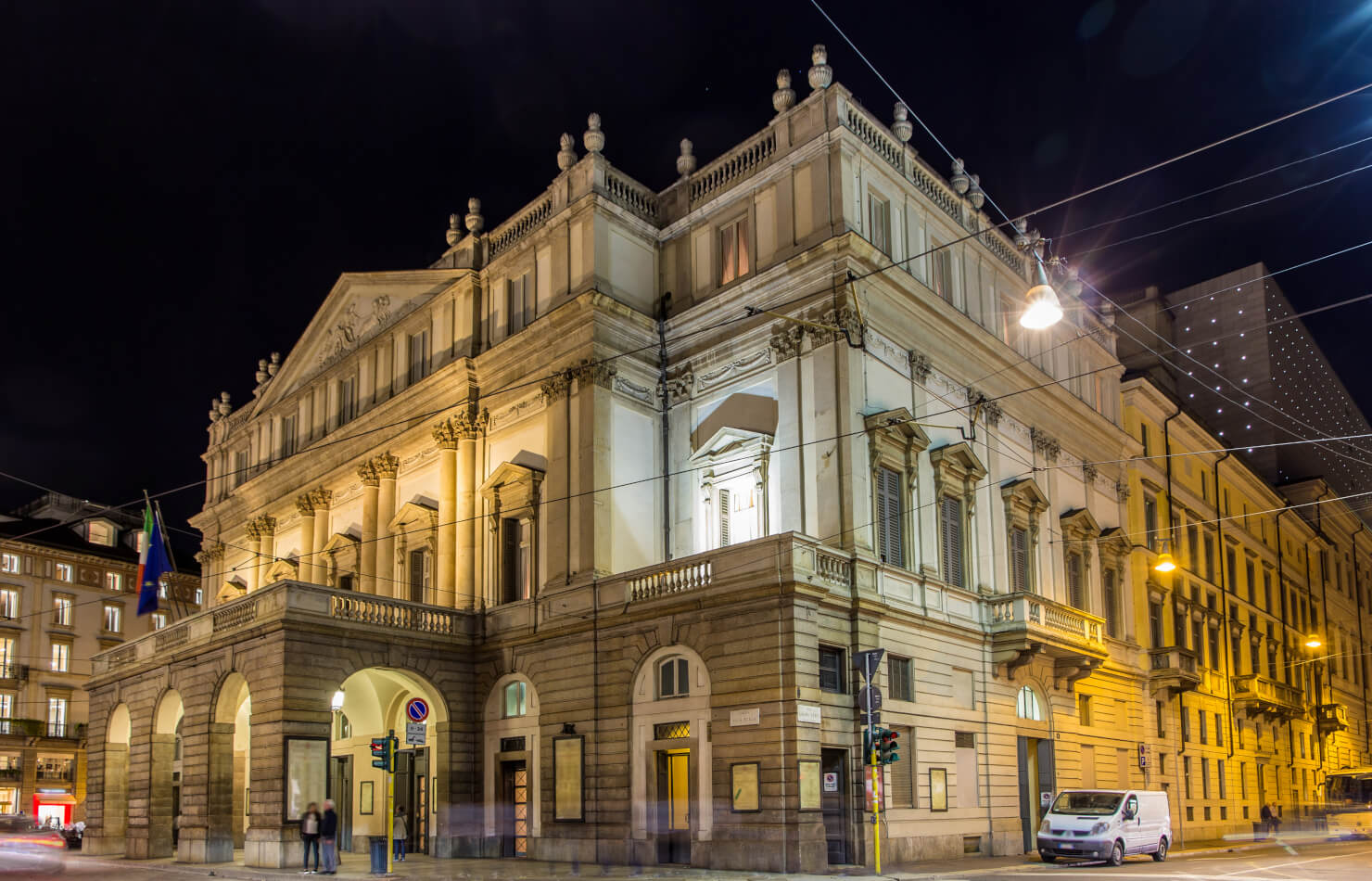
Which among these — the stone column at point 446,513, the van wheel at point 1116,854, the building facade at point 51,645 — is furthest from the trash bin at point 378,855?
the building facade at point 51,645

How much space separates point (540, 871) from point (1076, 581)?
19141 mm

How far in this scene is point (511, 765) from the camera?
30.7m

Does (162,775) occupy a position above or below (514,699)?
below

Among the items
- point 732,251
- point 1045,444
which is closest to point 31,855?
point 732,251

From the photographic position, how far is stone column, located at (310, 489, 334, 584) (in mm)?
40562

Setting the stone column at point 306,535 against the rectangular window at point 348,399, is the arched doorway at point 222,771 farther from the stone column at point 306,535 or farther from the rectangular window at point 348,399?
the rectangular window at point 348,399

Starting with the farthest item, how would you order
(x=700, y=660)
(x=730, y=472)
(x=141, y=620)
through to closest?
(x=141, y=620), (x=730, y=472), (x=700, y=660)

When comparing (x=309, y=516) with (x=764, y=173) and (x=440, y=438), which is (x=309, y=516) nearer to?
(x=440, y=438)

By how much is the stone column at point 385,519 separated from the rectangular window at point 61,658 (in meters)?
35.1

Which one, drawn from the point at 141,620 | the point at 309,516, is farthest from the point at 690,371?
the point at 141,620

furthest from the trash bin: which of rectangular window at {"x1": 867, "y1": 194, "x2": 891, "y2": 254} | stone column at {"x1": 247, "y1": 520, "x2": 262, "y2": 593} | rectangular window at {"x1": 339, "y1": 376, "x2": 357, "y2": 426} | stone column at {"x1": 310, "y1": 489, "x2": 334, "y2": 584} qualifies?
stone column at {"x1": 247, "y1": 520, "x2": 262, "y2": 593}

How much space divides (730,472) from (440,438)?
9.60 metres

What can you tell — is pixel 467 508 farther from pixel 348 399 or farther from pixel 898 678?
pixel 898 678

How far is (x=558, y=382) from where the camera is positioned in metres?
31.4
